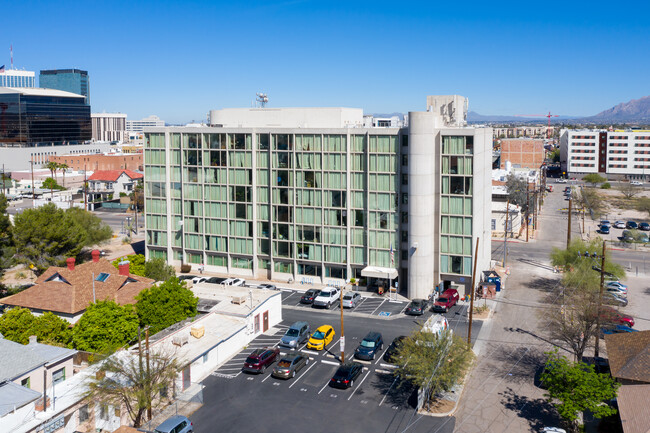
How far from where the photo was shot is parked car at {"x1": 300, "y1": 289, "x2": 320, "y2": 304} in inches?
2201

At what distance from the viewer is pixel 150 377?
3141 centimetres

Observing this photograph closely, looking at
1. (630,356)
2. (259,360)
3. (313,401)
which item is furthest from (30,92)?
(630,356)

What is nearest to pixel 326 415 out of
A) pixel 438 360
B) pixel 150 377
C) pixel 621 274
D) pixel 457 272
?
pixel 438 360

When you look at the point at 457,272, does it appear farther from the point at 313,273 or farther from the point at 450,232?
the point at 313,273

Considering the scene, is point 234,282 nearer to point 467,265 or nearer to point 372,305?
point 372,305

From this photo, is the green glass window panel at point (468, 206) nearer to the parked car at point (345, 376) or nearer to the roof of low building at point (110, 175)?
the parked car at point (345, 376)

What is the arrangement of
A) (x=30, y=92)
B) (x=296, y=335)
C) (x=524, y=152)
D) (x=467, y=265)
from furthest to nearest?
(x=30, y=92) → (x=524, y=152) → (x=467, y=265) → (x=296, y=335)

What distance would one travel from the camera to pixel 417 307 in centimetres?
5262

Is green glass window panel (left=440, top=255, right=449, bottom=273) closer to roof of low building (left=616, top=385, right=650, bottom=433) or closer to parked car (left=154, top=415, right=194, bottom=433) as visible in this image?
roof of low building (left=616, top=385, right=650, bottom=433)

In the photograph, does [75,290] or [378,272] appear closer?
[75,290]

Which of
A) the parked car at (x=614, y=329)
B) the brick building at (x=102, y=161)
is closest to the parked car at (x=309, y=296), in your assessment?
the parked car at (x=614, y=329)

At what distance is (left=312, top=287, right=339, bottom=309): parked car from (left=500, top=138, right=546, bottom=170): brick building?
122m

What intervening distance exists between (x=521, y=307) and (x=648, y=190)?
110067 millimetres

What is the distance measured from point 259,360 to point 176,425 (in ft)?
32.4
